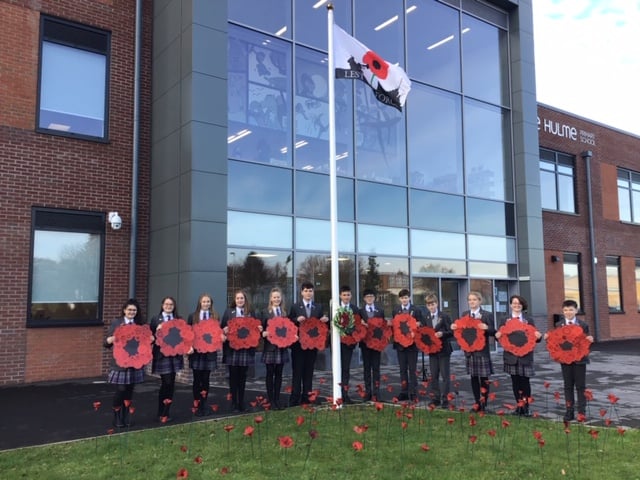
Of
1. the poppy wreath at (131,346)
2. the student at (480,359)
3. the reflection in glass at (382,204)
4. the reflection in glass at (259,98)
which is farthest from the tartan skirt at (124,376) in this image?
the reflection in glass at (382,204)

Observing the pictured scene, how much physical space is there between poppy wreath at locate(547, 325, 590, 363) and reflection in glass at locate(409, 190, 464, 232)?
7738mm

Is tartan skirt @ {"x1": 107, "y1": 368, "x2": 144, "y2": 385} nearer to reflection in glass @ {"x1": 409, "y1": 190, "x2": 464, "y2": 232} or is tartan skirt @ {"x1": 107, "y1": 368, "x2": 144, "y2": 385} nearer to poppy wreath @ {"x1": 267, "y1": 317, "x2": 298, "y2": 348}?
poppy wreath @ {"x1": 267, "y1": 317, "x2": 298, "y2": 348}

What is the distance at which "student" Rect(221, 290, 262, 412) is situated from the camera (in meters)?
7.86

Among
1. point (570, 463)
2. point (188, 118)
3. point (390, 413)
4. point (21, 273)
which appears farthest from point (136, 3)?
point (570, 463)

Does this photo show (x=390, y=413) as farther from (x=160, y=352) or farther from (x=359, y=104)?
(x=359, y=104)

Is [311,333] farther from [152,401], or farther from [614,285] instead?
[614,285]

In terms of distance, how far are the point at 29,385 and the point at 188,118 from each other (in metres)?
5.63

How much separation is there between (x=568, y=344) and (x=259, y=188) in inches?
275

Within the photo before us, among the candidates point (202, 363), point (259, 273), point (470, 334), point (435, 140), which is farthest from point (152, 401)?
point (435, 140)

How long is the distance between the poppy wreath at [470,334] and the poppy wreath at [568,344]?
0.85 m

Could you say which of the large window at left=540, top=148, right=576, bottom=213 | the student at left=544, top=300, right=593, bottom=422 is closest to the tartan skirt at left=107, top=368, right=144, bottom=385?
the student at left=544, top=300, right=593, bottom=422

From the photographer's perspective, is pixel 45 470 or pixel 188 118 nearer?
pixel 45 470

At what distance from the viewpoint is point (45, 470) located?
5.22 metres

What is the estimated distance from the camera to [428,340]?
8.41 metres
